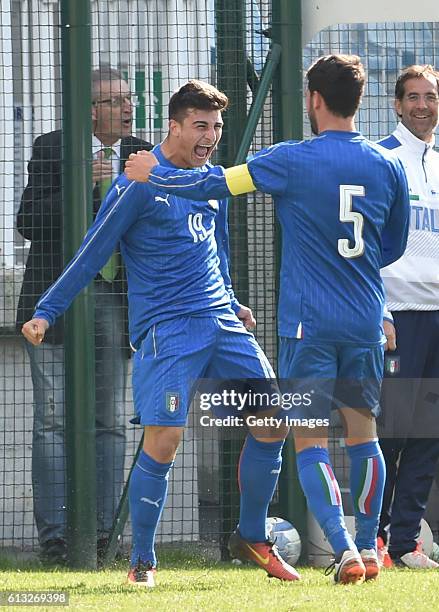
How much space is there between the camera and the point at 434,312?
A: 24.1ft

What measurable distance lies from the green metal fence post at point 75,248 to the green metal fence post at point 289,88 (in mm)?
997

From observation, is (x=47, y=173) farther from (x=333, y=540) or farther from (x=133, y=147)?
(x=333, y=540)

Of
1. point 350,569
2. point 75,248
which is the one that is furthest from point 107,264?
point 350,569

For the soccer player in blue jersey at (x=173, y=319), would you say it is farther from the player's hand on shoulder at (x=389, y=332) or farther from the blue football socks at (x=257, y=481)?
the player's hand on shoulder at (x=389, y=332)

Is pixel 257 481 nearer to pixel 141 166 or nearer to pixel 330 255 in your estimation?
pixel 330 255

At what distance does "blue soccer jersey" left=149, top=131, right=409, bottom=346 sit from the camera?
5.77 m

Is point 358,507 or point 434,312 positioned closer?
point 358,507

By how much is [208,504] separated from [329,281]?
2417mm

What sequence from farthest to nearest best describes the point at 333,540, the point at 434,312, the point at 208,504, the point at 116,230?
1. the point at 208,504
2. the point at 434,312
3. the point at 116,230
4. the point at 333,540

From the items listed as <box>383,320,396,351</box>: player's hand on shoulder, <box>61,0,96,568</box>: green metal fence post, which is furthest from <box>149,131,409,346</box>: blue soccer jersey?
<box>61,0,96,568</box>: green metal fence post

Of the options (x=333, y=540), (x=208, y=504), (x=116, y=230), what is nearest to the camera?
(x=333, y=540)

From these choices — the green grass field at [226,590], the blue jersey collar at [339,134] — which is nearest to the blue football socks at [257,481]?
the green grass field at [226,590]

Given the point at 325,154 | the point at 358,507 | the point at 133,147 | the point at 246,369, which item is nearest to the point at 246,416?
the point at 246,369

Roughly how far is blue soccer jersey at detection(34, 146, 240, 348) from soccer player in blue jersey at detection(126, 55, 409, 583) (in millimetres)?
407
